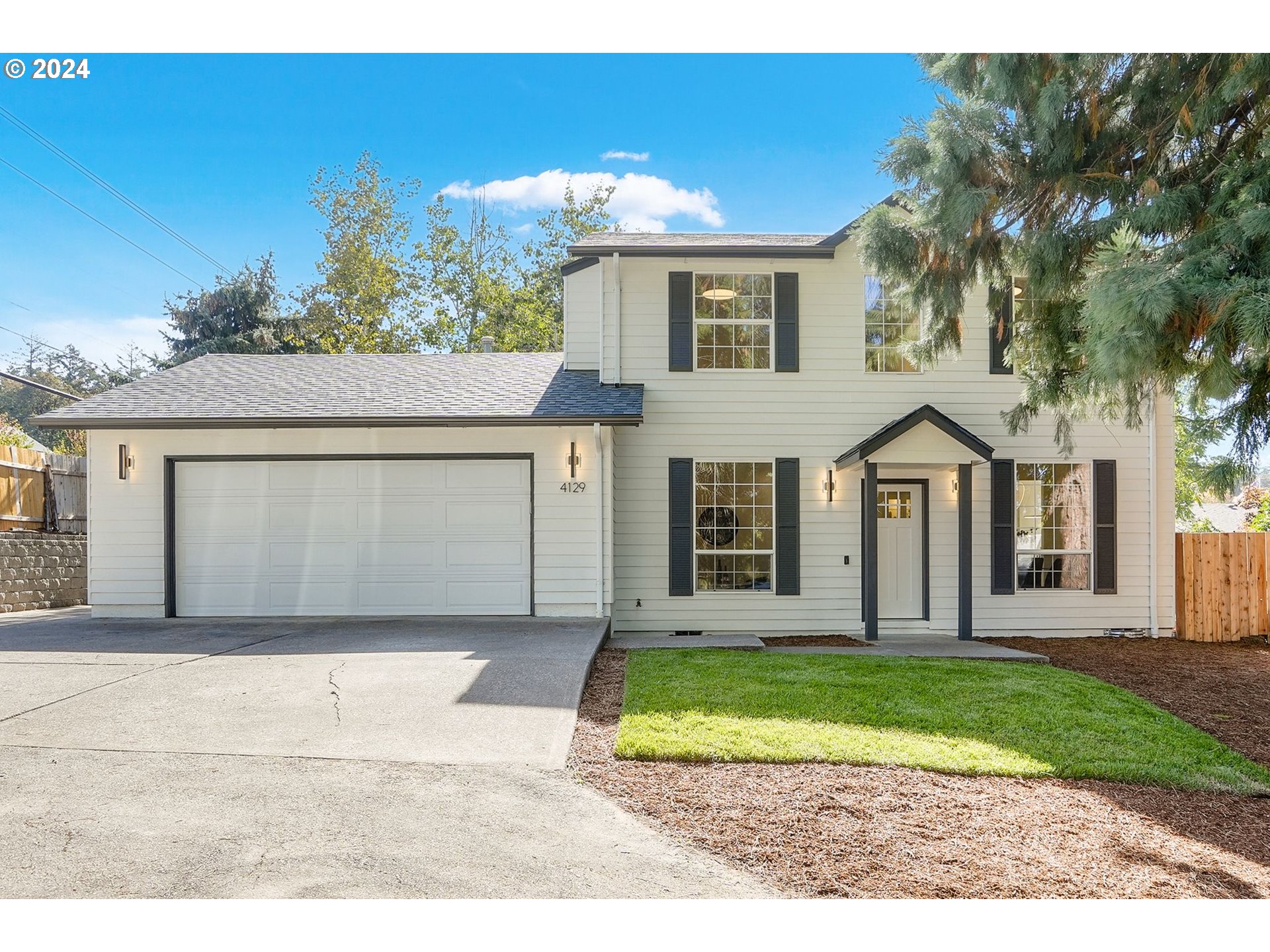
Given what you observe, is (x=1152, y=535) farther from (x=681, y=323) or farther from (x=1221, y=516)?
(x=1221, y=516)

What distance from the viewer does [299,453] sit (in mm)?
9375

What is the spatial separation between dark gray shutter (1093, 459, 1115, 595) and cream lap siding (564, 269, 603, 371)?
6520mm

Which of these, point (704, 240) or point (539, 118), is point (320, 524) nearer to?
point (539, 118)

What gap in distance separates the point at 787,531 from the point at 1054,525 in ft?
11.4

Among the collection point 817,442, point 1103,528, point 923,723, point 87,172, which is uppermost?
point 87,172

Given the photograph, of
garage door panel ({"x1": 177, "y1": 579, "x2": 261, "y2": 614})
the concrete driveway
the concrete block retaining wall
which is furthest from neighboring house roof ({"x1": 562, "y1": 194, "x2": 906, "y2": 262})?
the concrete block retaining wall

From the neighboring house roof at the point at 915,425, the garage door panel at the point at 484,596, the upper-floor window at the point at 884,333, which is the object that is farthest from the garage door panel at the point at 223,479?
the upper-floor window at the point at 884,333

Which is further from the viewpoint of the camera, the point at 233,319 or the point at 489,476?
the point at 233,319

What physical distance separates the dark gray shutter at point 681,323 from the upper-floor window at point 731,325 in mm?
130

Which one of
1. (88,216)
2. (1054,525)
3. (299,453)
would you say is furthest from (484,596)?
(88,216)
